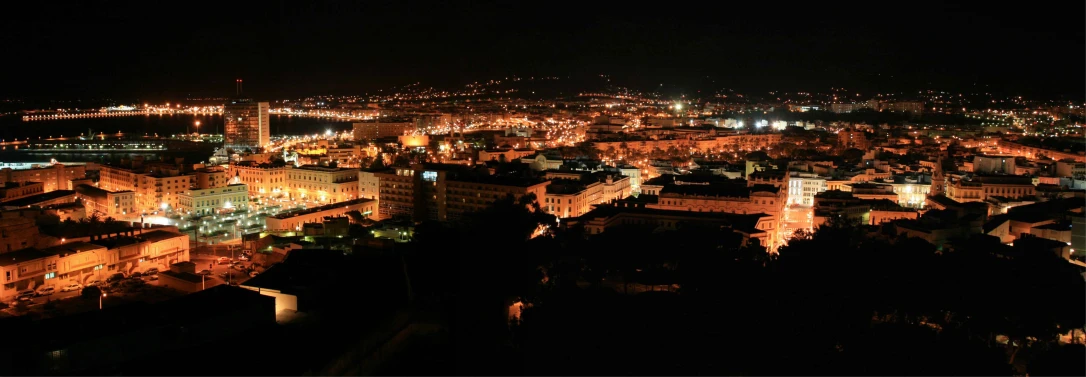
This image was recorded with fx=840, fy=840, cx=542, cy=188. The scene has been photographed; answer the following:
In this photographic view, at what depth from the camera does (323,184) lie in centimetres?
1239

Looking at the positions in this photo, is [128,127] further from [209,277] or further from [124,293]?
[124,293]

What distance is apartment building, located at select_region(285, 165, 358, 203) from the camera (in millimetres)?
12148

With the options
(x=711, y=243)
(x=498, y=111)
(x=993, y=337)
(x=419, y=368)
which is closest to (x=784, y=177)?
(x=711, y=243)

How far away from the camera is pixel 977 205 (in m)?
9.65

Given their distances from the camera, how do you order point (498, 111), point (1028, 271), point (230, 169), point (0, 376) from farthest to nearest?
point (498, 111) < point (230, 169) < point (1028, 271) < point (0, 376)

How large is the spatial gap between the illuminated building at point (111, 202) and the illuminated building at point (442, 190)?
319 centimetres

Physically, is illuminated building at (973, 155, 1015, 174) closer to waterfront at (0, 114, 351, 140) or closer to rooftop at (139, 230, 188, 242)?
rooftop at (139, 230, 188, 242)

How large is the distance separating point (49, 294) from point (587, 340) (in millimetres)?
4398

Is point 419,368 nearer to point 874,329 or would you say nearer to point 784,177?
point 874,329

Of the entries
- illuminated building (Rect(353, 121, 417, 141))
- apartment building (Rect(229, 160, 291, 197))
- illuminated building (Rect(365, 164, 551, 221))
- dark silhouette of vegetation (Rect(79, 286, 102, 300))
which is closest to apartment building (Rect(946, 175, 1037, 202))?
illuminated building (Rect(365, 164, 551, 221))

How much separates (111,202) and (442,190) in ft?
14.0

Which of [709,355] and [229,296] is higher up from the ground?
[229,296]

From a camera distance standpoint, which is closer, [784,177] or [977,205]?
[977,205]

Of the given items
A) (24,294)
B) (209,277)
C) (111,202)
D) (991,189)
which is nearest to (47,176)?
(111,202)
